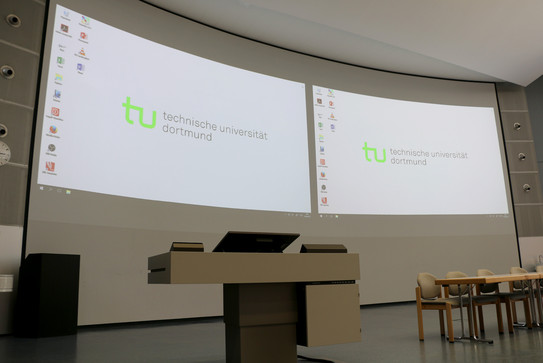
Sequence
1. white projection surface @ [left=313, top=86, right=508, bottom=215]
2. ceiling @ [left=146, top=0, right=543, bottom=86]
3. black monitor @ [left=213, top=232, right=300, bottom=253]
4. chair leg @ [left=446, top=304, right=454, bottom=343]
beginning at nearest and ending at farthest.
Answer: black monitor @ [left=213, top=232, right=300, bottom=253], chair leg @ [left=446, top=304, right=454, bottom=343], ceiling @ [left=146, top=0, right=543, bottom=86], white projection surface @ [left=313, top=86, right=508, bottom=215]

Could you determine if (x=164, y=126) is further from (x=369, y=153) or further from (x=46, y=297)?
(x=369, y=153)

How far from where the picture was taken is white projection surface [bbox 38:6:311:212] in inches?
186

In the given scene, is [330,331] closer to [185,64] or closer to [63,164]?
[63,164]

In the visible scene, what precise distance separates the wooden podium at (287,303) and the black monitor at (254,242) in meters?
0.08

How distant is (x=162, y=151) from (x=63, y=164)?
108cm

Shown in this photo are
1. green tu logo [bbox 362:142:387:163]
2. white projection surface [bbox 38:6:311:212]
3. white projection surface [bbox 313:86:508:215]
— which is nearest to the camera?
white projection surface [bbox 38:6:311:212]

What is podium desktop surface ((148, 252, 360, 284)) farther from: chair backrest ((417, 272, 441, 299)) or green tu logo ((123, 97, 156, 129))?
green tu logo ((123, 97, 156, 129))

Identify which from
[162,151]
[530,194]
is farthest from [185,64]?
[530,194]

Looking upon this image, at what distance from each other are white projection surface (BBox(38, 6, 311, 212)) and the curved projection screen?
0.6 inches

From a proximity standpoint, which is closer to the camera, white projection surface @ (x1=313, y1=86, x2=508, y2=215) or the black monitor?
the black monitor

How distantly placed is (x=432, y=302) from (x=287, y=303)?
2061 millimetres

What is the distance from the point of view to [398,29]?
6270mm

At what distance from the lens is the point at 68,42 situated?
4.83m

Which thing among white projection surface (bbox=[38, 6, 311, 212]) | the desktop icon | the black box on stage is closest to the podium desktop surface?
the black box on stage
